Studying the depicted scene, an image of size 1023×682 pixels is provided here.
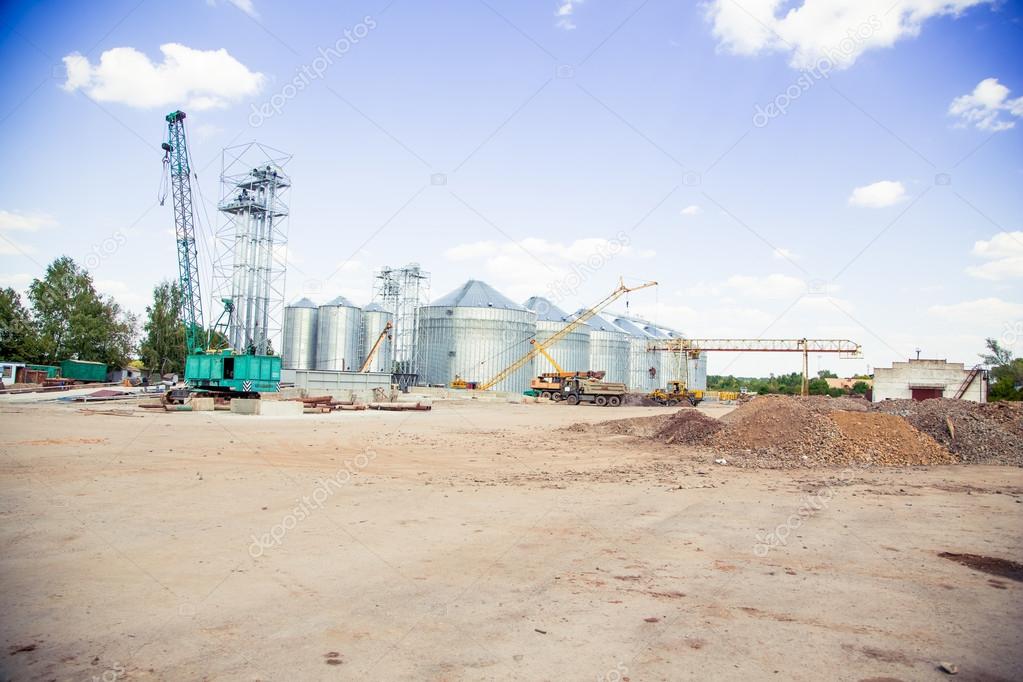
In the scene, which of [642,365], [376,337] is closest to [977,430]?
[376,337]

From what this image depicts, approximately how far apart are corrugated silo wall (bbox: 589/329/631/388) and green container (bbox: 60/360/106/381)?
51523mm

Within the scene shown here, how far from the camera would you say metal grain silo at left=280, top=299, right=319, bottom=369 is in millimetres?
59312

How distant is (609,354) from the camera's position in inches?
2931

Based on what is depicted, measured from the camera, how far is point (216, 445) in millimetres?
16922

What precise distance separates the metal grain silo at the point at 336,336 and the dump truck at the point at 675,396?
2857 centimetres

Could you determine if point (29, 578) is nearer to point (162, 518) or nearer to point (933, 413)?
point (162, 518)

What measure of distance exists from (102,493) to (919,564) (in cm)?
1167

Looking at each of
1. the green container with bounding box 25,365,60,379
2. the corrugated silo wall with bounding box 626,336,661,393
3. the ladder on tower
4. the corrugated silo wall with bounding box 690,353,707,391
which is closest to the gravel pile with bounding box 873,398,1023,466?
the ladder on tower

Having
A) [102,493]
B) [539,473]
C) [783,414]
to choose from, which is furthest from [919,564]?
[783,414]

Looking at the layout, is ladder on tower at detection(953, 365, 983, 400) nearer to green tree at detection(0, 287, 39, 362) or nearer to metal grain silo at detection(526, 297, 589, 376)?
metal grain silo at detection(526, 297, 589, 376)

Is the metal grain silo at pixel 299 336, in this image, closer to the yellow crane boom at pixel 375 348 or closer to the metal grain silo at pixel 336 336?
the metal grain silo at pixel 336 336

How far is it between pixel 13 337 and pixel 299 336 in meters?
27.3

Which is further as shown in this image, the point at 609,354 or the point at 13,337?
the point at 609,354

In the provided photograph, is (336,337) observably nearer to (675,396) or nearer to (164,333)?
(164,333)
